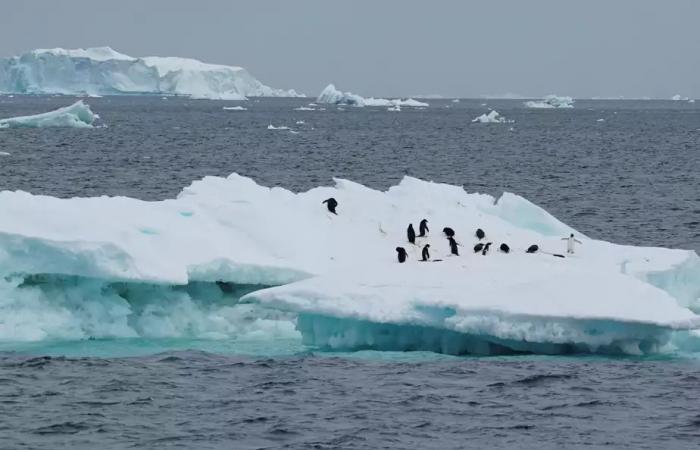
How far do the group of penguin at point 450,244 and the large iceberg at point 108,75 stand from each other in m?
134

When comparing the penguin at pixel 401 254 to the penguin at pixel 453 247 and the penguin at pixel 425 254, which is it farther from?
the penguin at pixel 453 247

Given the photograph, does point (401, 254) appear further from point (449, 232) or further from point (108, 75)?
point (108, 75)

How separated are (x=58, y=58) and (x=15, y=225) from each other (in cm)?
13545

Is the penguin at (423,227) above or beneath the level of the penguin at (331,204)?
beneath

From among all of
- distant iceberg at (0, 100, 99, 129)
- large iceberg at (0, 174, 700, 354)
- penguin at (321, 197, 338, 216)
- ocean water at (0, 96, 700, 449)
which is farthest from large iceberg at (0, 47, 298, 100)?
ocean water at (0, 96, 700, 449)

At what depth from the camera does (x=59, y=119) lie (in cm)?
7131

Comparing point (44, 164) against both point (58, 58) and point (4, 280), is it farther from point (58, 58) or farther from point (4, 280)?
point (58, 58)

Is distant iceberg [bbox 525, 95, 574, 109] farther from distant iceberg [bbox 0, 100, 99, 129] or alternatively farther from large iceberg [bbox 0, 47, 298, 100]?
distant iceberg [bbox 0, 100, 99, 129]

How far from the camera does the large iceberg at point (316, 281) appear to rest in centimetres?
1608

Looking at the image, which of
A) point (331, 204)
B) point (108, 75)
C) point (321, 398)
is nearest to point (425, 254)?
point (331, 204)

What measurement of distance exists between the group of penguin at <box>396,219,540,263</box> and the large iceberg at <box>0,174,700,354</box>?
0.49 ft

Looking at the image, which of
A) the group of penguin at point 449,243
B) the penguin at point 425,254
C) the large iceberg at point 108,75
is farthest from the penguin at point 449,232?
the large iceberg at point 108,75

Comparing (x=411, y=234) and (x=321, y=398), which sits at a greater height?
(x=411, y=234)

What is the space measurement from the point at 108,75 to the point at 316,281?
5772 inches
